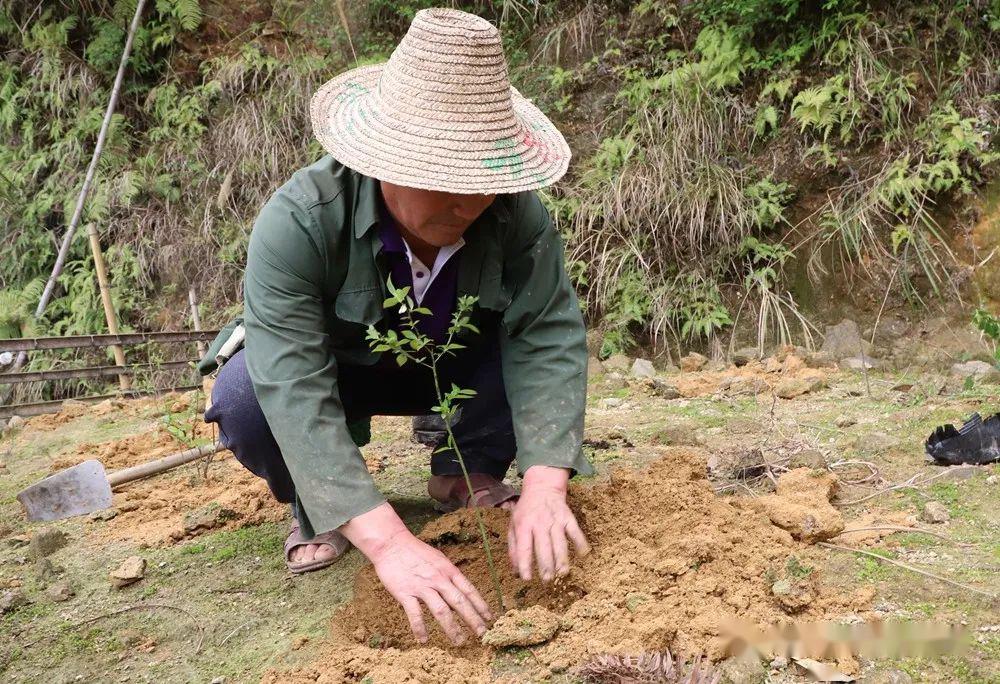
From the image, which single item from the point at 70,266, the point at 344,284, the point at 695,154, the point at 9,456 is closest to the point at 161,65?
→ the point at 70,266

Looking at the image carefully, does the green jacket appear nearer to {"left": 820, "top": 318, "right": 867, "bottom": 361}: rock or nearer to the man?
the man

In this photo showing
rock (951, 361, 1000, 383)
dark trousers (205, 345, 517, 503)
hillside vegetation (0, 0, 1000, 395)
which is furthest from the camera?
hillside vegetation (0, 0, 1000, 395)

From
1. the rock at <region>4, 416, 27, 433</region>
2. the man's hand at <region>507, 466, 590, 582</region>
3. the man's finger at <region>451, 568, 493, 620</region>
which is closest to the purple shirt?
the man's hand at <region>507, 466, 590, 582</region>

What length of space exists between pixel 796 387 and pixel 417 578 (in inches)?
109

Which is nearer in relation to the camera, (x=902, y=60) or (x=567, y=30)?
(x=902, y=60)

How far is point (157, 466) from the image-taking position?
3.64 m

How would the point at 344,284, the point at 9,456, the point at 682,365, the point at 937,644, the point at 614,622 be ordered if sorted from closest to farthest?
the point at 937,644, the point at 614,622, the point at 344,284, the point at 9,456, the point at 682,365

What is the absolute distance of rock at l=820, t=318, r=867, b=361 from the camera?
4676 mm

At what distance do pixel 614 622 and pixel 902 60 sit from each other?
4.74 m

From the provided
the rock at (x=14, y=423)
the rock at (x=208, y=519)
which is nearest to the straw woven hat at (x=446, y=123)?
the rock at (x=208, y=519)

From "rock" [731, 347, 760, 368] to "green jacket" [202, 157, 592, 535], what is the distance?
3004 millimetres

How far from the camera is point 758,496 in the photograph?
242cm

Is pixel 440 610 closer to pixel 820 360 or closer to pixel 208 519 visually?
pixel 208 519

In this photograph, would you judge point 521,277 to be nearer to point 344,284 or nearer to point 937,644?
point 344,284
